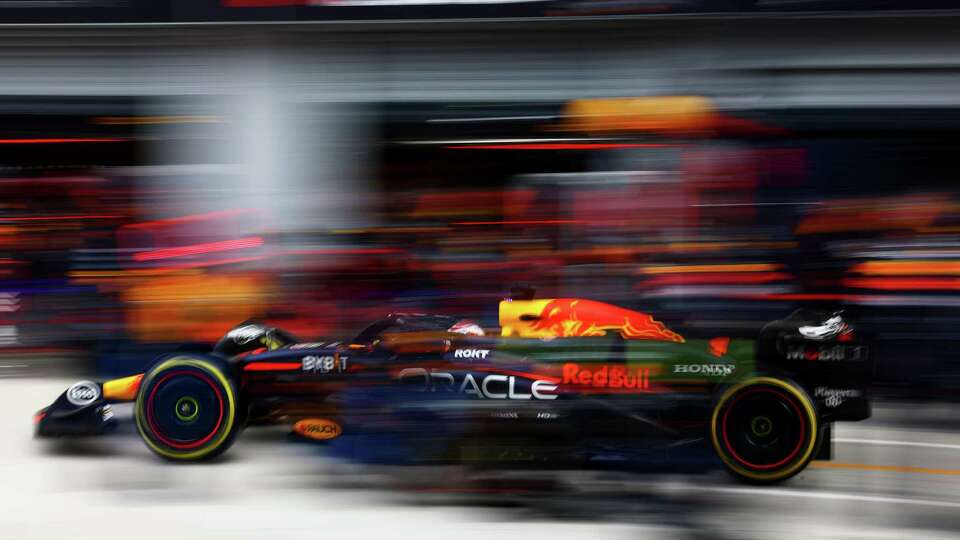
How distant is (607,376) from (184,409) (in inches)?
82.2

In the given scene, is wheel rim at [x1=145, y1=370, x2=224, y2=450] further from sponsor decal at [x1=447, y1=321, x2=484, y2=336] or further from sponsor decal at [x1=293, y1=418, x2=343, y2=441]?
sponsor decal at [x1=447, y1=321, x2=484, y2=336]

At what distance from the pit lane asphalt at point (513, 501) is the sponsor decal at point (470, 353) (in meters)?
0.63

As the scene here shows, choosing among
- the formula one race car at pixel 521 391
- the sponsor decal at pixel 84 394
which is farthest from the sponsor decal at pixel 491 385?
the sponsor decal at pixel 84 394

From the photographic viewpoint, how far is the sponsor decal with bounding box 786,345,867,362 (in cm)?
414

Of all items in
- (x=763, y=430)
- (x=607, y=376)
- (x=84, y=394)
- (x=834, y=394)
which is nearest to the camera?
(x=607, y=376)

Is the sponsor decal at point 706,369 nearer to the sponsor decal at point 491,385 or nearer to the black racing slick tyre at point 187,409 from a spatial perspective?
the sponsor decal at point 491,385

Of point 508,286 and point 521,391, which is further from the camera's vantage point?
point 521,391

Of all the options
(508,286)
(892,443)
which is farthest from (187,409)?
(892,443)

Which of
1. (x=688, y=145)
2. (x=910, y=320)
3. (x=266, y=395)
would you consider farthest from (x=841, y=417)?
(x=266, y=395)

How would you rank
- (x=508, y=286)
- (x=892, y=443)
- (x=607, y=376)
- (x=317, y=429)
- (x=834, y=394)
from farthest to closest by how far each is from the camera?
(x=317, y=429) < (x=834, y=394) < (x=892, y=443) < (x=607, y=376) < (x=508, y=286)

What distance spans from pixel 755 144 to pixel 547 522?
4678 mm

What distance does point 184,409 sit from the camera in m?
4.35

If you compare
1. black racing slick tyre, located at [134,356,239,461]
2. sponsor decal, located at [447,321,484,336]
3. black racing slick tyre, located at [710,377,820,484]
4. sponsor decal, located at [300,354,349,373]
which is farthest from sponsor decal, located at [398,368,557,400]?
black racing slick tyre, located at [134,356,239,461]

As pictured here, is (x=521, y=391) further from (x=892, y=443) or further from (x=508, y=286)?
(x=892, y=443)
